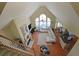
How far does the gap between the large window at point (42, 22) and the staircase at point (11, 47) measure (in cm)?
25

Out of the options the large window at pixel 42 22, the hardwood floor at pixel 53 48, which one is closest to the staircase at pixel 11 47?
the hardwood floor at pixel 53 48

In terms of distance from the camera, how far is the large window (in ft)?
5.66

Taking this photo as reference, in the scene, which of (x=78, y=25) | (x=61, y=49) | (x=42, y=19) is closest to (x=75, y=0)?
(x=78, y=25)

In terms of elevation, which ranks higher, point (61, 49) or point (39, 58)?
point (61, 49)

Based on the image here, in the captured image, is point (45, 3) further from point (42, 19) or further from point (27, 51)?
point (27, 51)

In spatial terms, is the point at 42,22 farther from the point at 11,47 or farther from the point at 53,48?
the point at 11,47

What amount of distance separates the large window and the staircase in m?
0.25

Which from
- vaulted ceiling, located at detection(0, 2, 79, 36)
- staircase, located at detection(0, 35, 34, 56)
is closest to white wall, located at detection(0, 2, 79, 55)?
vaulted ceiling, located at detection(0, 2, 79, 36)

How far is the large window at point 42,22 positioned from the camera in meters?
1.72

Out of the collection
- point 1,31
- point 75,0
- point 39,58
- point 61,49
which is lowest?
point 39,58

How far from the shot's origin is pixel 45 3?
1.75 metres

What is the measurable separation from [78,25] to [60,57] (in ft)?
1.17

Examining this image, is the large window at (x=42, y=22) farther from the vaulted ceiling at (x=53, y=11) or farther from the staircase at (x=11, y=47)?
the staircase at (x=11, y=47)

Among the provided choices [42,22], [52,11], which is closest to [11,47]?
[42,22]
